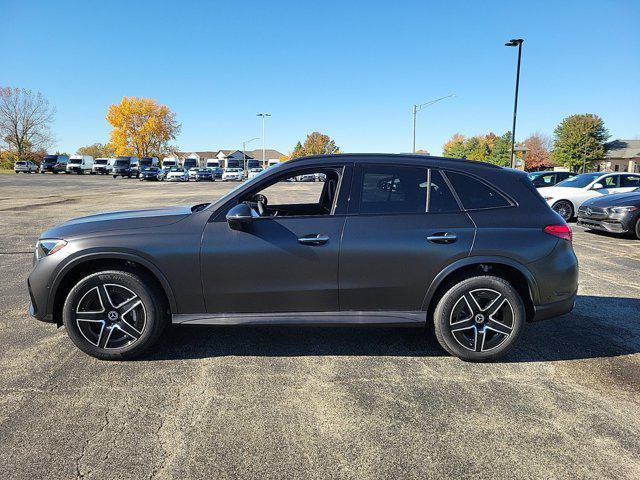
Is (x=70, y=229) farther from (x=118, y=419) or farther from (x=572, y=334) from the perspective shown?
(x=572, y=334)

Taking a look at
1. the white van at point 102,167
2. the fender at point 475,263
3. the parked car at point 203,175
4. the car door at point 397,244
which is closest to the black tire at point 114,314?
the car door at point 397,244

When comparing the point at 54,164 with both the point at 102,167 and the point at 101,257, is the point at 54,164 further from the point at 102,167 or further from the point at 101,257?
the point at 101,257

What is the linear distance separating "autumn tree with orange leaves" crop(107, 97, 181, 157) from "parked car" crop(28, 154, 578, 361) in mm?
88130

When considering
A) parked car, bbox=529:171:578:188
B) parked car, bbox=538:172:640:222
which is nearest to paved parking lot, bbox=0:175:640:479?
parked car, bbox=538:172:640:222

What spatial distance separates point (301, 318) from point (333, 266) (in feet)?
1.67

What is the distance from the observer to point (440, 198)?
3621mm

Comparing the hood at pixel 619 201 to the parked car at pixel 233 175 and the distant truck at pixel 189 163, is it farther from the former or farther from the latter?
the distant truck at pixel 189 163

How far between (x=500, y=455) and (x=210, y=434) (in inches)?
68.1

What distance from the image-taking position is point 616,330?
434 cm

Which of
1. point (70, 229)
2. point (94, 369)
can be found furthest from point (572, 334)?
point (70, 229)

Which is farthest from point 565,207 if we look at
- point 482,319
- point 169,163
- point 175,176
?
point 169,163

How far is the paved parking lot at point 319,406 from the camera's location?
2363 mm

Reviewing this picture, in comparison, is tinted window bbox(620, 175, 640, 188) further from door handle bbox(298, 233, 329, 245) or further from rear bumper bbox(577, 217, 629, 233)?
door handle bbox(298, 233, 329, 245)

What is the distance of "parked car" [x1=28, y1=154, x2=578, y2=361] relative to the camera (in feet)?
11.3
